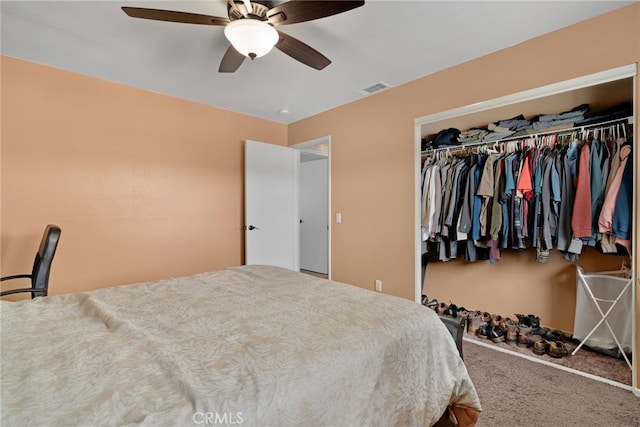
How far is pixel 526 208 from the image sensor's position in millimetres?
2553

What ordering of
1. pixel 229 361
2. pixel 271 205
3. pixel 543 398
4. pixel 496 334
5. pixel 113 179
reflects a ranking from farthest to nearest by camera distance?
1. pixel 271 205
2. pixel 113 179
3. pixel 496 334
4. pixel 543 398
5. pixel 229 361

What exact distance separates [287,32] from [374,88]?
3.96ft

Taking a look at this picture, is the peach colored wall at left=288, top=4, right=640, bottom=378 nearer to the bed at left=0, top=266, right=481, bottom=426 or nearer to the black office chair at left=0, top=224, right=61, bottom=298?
the bed at left=0, top=266, right=481, bottom=426

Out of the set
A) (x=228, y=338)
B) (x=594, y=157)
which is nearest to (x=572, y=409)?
(x=594, y=157)

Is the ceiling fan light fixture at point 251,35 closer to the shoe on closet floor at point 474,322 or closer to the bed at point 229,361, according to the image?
the bed at point 229,361

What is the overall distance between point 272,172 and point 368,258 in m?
1.64

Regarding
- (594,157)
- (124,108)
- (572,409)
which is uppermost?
(124,108)

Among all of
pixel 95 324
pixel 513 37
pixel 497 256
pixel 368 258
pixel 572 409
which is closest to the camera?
pixel 95 324

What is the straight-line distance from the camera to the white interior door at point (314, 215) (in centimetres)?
519

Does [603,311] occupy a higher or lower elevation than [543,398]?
higher

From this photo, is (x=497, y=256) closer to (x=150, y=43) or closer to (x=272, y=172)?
(x=272, y=172)

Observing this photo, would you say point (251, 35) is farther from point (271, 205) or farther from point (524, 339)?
point (524, 339)

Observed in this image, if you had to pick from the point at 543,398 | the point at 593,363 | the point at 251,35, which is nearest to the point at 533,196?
the point at 593,363

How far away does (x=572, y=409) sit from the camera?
5.74 ft
